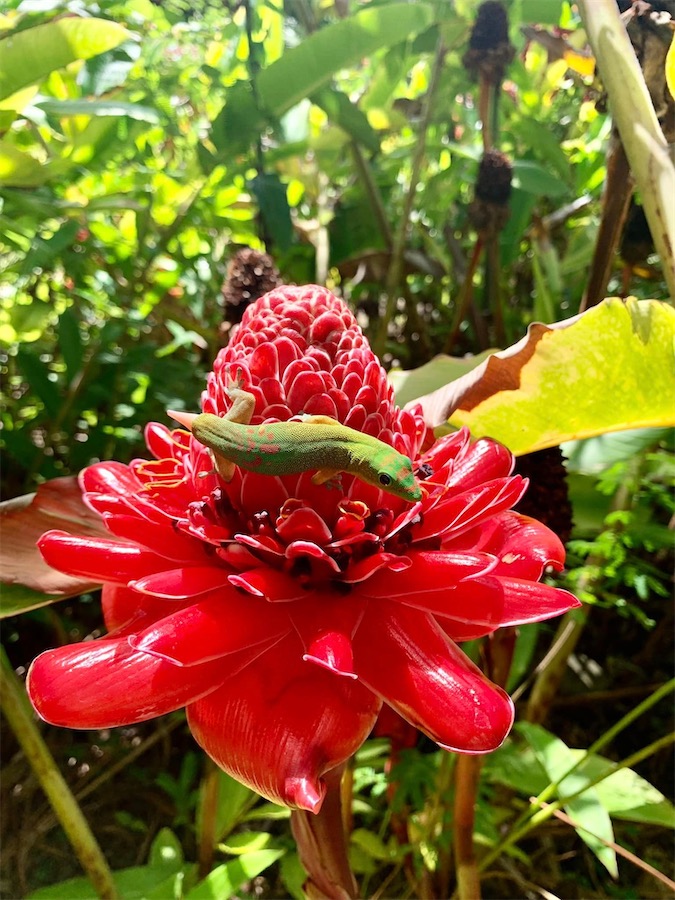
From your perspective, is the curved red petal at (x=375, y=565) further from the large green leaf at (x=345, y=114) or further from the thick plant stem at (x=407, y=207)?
the large green leaf at (x=345, y=114)

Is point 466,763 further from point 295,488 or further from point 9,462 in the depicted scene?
point 9,462

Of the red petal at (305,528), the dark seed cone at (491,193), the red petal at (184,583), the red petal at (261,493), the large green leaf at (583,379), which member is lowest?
the red petal at (184,583)

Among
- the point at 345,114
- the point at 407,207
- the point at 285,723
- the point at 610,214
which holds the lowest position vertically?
the point at 285,723

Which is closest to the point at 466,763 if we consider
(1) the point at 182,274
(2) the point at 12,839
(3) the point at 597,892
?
(3) the point at 597,892

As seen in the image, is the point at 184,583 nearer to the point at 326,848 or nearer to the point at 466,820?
the point at 326,848

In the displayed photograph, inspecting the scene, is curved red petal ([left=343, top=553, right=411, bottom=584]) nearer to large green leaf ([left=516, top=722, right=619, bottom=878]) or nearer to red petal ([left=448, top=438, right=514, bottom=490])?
red petal ([left=448, top=438, right=514, bottom=490])

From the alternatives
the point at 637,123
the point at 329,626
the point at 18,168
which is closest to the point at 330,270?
the point at 18,168

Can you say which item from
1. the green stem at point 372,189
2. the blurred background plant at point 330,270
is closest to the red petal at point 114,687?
the blurred background plant at point 330,270
